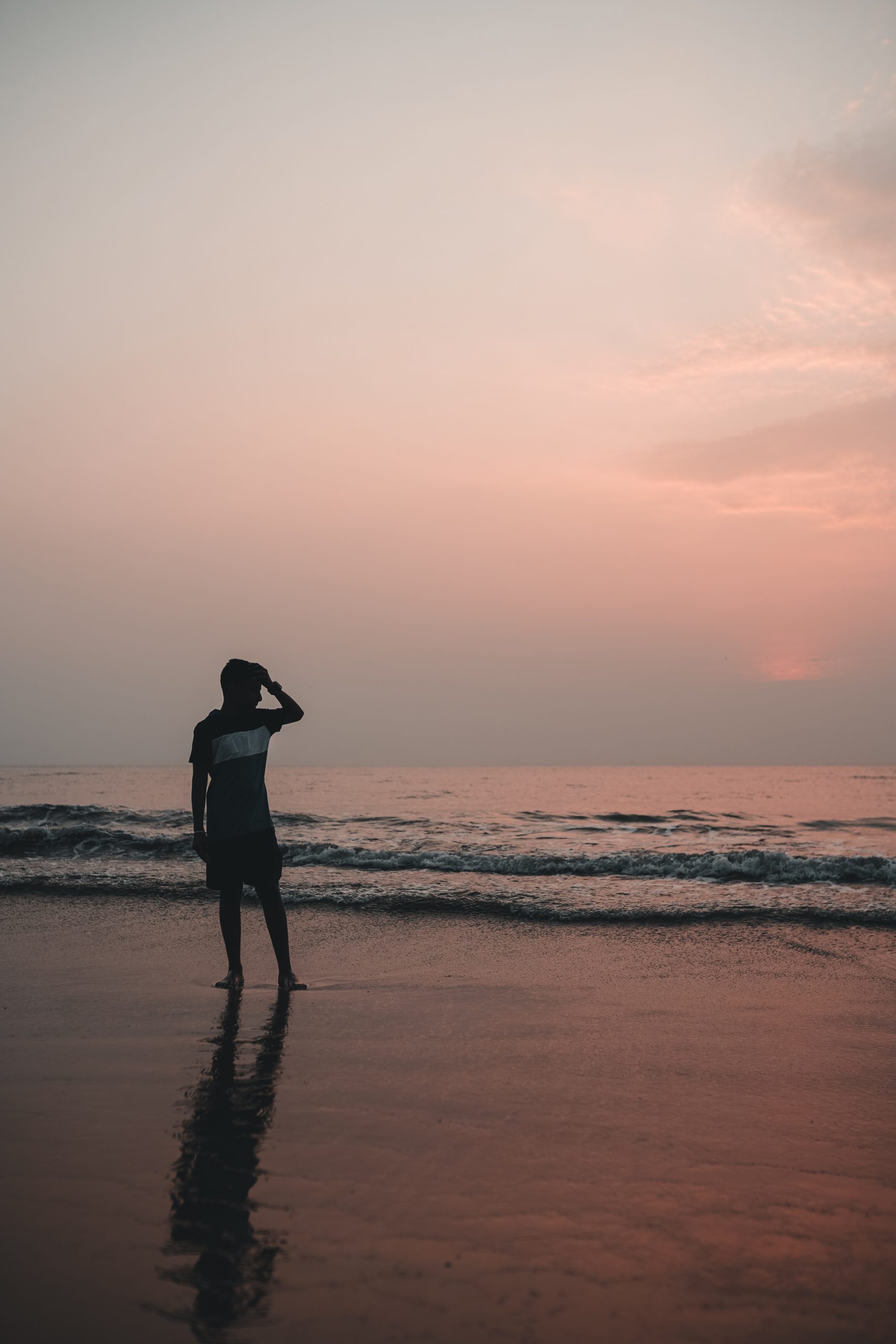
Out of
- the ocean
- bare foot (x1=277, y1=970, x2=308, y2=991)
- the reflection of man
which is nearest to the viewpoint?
the reflection of man

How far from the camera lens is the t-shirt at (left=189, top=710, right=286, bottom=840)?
5.64 metres

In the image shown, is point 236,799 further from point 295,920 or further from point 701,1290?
point 701,1290

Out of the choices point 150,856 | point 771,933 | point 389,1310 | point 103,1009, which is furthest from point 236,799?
point 150,856

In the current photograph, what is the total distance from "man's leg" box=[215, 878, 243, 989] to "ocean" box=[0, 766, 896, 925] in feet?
10.3

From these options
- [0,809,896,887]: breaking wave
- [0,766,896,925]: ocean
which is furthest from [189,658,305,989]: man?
[0,809,896,887]: breaking wave

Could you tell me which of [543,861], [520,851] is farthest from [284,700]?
[520,851]

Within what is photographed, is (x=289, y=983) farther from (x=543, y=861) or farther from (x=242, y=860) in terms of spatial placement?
(x=543, y=861)

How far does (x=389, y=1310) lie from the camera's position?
2158mm

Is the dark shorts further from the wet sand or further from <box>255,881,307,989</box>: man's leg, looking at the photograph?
the wet sand

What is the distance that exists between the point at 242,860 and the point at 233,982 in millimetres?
826

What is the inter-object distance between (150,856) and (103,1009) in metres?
9.20

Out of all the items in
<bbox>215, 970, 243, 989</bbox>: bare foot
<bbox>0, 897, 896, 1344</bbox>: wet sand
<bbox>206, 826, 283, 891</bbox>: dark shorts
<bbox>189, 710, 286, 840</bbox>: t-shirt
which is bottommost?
<bbox>215, 970, 243, 989</bbox>: bare foot

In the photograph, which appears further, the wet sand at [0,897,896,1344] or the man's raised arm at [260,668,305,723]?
the man's raised arm at [260,668,305,723]

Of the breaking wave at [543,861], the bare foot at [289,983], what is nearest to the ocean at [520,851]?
the breaking wave at [543,861]
